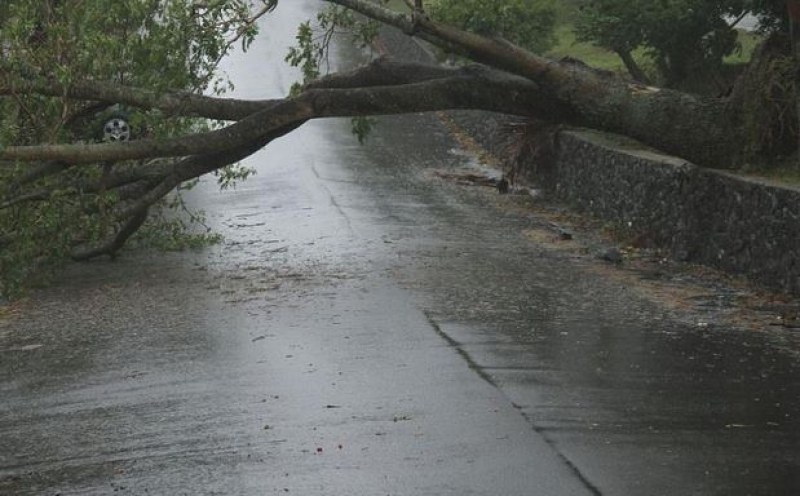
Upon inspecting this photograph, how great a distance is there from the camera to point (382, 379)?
32.8 feet

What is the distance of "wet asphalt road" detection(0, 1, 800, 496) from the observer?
7852 millimetres

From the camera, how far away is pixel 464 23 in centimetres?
1498

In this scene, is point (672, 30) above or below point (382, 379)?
above

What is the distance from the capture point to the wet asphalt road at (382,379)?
7.85m

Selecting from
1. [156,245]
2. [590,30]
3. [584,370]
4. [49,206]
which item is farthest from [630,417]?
[590,30]

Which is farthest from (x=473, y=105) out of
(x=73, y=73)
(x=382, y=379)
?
(x=382, y=379)

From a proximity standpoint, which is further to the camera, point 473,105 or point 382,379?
point 473,105

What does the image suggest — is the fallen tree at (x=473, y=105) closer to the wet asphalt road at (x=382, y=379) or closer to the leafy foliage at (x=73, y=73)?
the leafy foliage at (x=73, y=73)

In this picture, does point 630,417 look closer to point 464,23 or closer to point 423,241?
point 464,23

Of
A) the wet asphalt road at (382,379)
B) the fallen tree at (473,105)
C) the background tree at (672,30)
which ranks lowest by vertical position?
the wet asphalt road at (382,379)

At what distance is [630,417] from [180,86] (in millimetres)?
7295

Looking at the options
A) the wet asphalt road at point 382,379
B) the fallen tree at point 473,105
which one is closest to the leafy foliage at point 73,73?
the fallen tree at point 473,105

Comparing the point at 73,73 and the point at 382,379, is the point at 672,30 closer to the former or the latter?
the point at 73,73

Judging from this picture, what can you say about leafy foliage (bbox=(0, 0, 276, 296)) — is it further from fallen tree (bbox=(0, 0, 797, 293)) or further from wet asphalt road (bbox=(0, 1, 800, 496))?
wet asphalt road (bbox=(0, 1, 800, 496))
